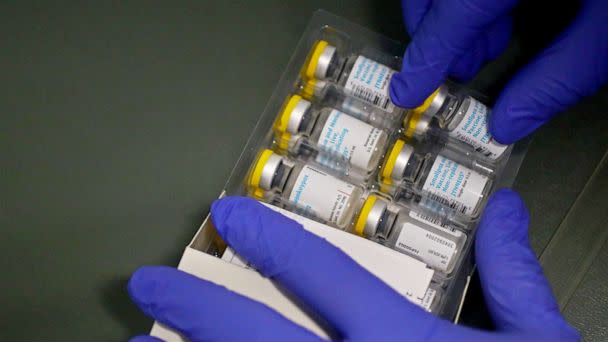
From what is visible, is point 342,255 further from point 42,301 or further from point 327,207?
point 42,301

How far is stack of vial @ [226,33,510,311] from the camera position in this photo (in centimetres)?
132

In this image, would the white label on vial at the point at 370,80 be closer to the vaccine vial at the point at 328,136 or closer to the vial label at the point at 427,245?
the vaccine vial at the point at 328,136

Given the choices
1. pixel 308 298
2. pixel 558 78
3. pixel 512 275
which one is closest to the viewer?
pixel 308 298

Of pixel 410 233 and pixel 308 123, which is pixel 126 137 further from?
pixel 410 233

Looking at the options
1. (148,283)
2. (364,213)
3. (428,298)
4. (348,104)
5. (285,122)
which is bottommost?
(148,283)

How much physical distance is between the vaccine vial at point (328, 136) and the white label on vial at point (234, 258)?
1.16ft

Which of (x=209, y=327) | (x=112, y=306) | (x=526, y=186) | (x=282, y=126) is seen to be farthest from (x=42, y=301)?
(x=526, y=186)

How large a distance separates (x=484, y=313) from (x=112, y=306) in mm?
924

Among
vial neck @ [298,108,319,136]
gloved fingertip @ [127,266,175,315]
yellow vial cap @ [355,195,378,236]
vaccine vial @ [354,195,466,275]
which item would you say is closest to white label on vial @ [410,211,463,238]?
vaccine vial @ [354,195,466,275]

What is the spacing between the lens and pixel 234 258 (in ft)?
4.03

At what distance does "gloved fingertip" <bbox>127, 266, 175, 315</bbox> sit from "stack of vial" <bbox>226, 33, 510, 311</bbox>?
0.36m

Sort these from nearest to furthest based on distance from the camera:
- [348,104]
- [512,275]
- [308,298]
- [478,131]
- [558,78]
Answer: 1. [308,298]
2. [512,275]
3. [558,78]
4. [478,131]
5. [348,104]

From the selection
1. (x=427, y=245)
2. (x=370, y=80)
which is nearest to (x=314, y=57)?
(x=370, y=80)

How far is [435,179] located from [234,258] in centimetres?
51
